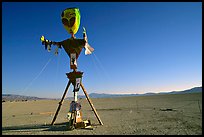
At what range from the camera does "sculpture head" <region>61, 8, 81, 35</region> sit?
930 centimetres

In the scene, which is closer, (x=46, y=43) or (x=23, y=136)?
(x=23, y=136)

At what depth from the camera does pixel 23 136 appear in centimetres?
769

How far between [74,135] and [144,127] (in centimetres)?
286

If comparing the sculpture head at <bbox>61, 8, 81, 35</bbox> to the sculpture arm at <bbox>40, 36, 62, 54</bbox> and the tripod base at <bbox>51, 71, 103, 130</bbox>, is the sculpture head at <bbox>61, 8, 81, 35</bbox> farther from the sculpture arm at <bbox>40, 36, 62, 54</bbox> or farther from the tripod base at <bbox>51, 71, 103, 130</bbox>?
the tripod base at <bbox>51, 71, 103, 130</bbox>

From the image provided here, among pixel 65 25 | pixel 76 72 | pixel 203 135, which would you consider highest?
pixel 65 25

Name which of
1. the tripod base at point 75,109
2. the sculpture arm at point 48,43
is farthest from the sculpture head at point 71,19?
the tripod base at point 75,109

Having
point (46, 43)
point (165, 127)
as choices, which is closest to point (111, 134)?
point (165, 127)

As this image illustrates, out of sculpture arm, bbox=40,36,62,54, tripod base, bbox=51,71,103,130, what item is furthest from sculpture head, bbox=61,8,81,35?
tripod base, bbox=51,71,103,130

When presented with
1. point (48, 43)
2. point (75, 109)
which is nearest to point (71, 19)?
point (48, 43)

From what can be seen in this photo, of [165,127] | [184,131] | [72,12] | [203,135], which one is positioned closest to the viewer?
Result: [203,135]

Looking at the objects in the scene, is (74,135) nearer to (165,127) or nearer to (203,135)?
(165,127)

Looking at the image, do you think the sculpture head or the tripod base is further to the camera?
the sculpture head

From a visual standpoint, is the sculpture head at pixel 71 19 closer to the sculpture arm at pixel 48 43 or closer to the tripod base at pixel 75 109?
the sculpture arm at pixel 48 43

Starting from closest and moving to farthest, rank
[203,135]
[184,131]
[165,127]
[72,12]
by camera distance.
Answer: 1. [203,135]
2. [184,131]
3. [165,127]
4. [72,12]
